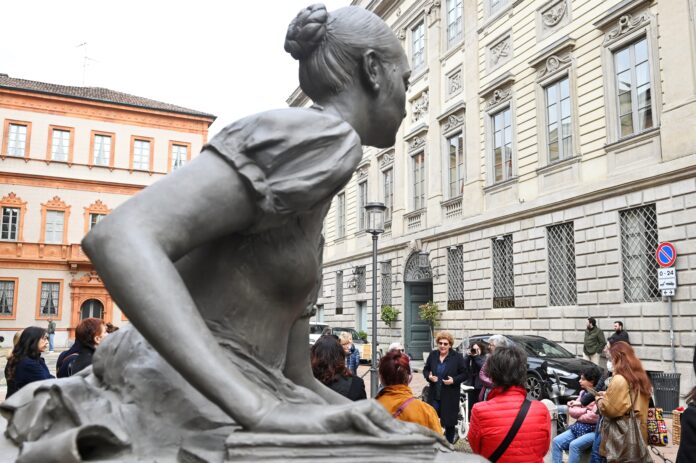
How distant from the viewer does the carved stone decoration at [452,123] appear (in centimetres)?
2150

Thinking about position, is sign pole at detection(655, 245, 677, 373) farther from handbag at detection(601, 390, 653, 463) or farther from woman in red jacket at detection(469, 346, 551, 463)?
woman in red jacket at detection(469, 346, 551, 463)

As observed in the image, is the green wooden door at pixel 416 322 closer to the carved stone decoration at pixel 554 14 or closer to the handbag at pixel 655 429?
the carved stone decoration at pixel 554 14

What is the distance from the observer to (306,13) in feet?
4.30

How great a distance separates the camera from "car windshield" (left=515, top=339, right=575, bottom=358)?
1309cm

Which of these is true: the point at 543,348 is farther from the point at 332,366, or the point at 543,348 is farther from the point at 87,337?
the point at 87,337

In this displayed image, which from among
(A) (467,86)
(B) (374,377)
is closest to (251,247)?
(B) (374,377)

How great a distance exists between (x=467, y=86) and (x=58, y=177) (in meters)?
25.4

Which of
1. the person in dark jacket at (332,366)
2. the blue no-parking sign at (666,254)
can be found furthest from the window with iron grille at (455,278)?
the person in dark jacket at (332,366)

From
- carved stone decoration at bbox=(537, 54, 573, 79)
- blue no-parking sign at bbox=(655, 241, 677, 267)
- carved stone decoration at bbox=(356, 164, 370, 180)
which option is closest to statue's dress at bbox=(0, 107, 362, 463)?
blue no-parking sign at bbox=(655, 241, 677, 267)

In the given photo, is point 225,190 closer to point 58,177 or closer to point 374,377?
point 374,377

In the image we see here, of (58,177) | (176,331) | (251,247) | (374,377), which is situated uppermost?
(58,177)

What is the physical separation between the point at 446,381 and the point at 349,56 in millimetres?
7371

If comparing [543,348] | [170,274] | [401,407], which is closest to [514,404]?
[401,407]

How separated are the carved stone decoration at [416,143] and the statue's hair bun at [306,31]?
23145 mm
